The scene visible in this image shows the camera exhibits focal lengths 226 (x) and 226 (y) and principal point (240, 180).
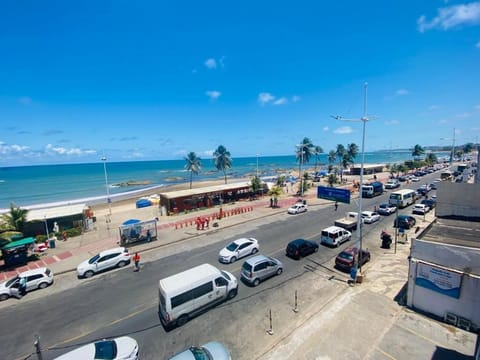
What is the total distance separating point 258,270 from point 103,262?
42.4 ft

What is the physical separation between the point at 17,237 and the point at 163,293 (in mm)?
21353

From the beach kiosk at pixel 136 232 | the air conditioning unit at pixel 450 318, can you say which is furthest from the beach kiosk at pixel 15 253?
the air conditioning unit at pixel 450 318

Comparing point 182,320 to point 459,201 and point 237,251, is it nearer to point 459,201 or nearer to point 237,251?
point 237,251

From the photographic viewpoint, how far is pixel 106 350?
920cm

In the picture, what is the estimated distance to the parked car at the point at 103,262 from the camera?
18.2 meters

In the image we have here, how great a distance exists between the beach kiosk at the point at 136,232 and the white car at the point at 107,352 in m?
16.0

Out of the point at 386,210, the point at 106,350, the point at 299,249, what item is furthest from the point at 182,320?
the point at 386,210

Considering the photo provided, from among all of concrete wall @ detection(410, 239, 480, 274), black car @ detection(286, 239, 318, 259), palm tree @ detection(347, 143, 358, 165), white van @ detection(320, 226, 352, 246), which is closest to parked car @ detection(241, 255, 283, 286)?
black car @ detection(286, 239, 318, 259)

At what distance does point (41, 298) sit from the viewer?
50.9 ft

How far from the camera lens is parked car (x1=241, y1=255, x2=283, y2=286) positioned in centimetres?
1556

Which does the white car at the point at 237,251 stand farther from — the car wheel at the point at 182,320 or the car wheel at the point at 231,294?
the car wheel at the point at 182,320

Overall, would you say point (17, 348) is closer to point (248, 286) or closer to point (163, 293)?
point (163, 293)

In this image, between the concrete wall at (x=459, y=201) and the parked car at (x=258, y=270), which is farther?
the concrete wall at (x=459, y=201)

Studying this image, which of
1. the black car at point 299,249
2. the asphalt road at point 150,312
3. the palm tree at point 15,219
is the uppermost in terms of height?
the palm tree at point 15,219
